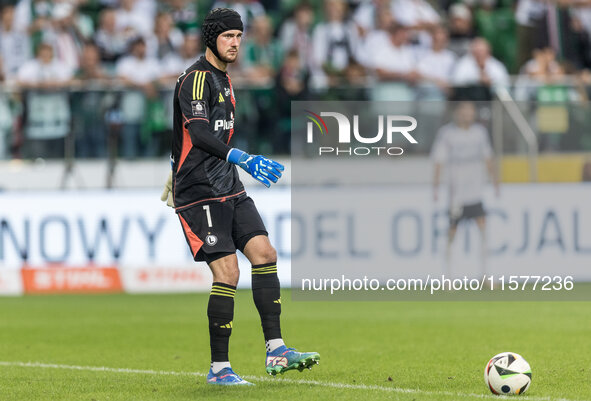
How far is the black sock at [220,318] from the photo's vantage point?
762 cm

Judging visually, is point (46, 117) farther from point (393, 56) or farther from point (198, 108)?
point (198, 108)

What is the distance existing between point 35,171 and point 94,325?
165 inches

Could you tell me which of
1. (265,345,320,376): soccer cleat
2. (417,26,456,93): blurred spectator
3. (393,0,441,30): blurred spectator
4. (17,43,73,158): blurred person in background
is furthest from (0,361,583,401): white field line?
(393,0,441,30): blurred spectator

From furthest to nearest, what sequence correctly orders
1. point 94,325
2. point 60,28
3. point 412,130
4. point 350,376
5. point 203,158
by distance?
point 60,28, point 412,130, point 94,325, point 350,376, point 203,158

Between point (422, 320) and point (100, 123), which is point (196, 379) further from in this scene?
point (100, 123)

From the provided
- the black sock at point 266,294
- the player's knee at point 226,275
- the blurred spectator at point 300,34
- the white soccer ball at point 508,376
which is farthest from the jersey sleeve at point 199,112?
the blurred spectator at point 300,34

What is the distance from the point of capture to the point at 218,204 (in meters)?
7.71

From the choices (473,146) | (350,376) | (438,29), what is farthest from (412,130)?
(350,376)

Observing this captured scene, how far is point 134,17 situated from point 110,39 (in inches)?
25.8

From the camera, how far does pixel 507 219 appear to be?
51.7ft

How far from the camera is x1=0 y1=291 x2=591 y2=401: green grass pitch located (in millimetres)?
7577

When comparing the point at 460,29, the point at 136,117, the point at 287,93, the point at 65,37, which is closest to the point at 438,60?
the point at 460,29

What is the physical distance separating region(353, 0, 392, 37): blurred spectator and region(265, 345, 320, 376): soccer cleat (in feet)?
37.4

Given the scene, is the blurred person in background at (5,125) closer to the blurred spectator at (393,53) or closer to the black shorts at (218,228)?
the blurred spectator at (393,53)
